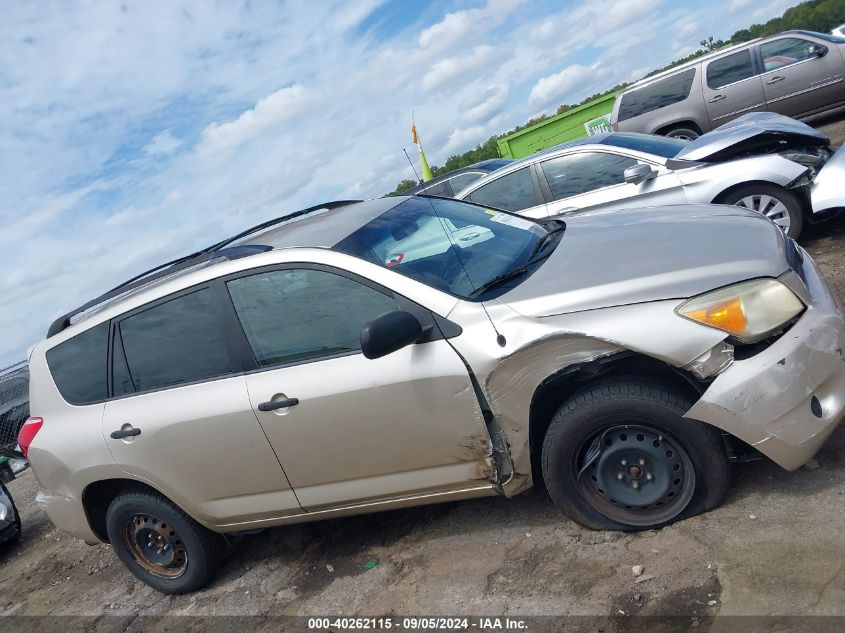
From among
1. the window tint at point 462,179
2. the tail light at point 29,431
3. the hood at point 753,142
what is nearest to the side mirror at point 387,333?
the tail light at point 29,431

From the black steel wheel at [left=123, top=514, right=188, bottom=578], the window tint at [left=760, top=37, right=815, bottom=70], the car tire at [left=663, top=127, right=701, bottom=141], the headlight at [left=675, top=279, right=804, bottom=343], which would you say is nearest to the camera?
the headlight at [left=675, top=279, right=804, bottom=343]

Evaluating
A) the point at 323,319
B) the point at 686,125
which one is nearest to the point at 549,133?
the point at 686,125

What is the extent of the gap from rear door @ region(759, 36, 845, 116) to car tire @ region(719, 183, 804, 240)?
22.1 feet

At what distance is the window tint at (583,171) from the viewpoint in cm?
681

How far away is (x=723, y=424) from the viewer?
2.85 meters

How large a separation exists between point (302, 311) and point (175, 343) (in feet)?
2.90

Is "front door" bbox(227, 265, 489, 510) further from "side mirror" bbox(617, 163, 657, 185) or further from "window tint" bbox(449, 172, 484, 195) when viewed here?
"window tint" bbox(449, 172, 484, 195)

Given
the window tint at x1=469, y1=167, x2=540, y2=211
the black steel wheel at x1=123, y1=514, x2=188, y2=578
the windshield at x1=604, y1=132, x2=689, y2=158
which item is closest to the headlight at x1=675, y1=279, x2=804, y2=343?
the black steel wheel at x1=123, y1=514, x2=188, y2=578

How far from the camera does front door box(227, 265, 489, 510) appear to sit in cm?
327

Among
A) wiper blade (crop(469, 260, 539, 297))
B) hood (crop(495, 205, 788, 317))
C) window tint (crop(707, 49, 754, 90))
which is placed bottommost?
hood (crop(495, 205, 788, 317))

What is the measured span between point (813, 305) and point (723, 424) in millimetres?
659

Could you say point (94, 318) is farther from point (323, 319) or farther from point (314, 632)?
point (314, 632)

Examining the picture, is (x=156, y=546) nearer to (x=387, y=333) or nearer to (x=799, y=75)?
(x=387, y=333)

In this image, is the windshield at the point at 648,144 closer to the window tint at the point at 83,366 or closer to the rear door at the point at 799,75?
the window tint at the point at 83,366
